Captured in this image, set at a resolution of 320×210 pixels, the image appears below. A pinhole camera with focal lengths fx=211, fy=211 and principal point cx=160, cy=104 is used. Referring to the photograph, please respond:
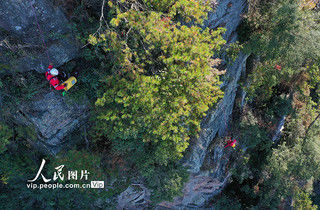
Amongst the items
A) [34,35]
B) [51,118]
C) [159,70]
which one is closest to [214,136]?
[159,70]

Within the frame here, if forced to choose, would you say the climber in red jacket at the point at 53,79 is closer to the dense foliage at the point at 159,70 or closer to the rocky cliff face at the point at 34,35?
the rocky cliff face at the point at 34,35

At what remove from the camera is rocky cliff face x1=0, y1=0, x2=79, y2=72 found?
28.6ft

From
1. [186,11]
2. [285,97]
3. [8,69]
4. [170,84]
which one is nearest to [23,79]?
[8,69]

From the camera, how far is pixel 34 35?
932 centimetres

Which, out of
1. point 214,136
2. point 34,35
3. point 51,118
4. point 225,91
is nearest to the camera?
point 34,35

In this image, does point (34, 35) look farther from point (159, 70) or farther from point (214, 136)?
point (214, 136)

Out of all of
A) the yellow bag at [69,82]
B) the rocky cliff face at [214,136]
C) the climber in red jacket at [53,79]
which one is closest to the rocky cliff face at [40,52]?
the climber in red jacket at [53,79]

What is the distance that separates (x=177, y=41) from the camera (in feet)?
29.2

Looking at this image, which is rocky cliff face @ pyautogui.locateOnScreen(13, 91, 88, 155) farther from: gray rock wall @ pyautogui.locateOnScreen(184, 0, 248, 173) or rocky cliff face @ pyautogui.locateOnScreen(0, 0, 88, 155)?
gray rock wall @ pyautogui.locateOnScreen(184, 0, 248, 173)

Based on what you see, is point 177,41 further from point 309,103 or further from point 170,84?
point 309,103

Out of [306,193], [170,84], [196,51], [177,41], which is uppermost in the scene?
[177,41]

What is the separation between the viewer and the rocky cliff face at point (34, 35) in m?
8.70

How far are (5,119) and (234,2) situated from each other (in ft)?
44.9

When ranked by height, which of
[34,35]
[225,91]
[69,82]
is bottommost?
[225,91]
